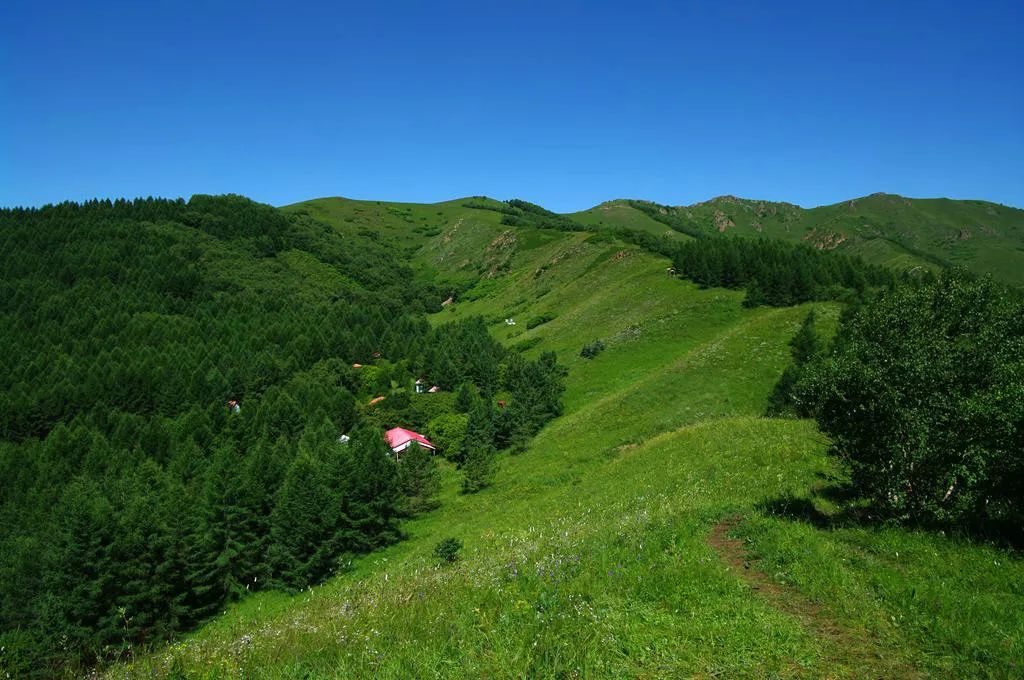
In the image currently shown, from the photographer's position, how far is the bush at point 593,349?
224 ft

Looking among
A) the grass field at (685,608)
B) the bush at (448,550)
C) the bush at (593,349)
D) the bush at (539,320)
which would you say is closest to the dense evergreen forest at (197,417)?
the grass field at (685,608)

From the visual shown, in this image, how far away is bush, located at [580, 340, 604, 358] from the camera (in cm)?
6825

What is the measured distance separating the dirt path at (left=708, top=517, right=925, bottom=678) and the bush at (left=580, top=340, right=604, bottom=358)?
57.5 metres

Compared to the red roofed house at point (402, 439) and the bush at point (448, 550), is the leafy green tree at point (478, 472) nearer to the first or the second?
the red roofed house at point (402, 439)

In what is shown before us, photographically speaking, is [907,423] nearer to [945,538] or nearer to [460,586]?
[945,538]

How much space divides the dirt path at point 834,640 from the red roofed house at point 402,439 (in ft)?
174

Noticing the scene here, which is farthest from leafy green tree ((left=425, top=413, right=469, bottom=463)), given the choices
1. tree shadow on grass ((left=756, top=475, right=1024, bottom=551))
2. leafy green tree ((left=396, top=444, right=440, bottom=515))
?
tree shadow on grass ((left=756, top=475, right=1024, bottom=551))

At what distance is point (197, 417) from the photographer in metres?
69.6

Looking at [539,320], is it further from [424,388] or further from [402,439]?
[402,439]

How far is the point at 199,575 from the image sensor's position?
37.2 metres

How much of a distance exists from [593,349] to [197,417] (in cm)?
4930

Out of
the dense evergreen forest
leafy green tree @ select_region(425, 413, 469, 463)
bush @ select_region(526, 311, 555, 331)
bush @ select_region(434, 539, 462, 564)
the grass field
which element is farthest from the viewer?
bush @ select_region(526, 311, 555, 331)

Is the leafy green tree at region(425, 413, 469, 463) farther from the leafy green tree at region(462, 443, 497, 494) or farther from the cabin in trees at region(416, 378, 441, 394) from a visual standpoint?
the cabin in trees at region(416, 378, 441, 394)

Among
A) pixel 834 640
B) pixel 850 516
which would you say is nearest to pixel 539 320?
pixel 850 516
